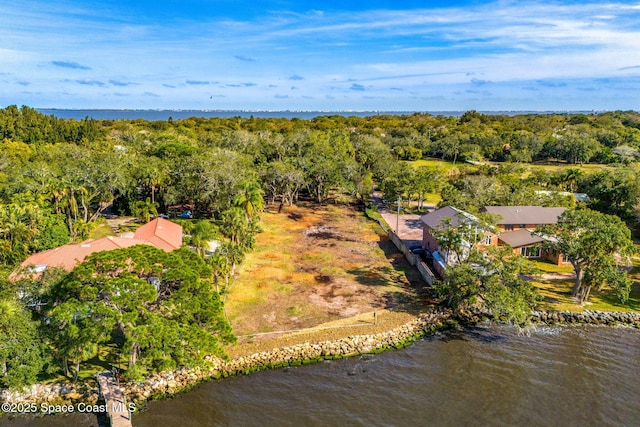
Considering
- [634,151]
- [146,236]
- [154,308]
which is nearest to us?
[154,308]

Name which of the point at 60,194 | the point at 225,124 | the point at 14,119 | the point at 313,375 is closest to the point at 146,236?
the point at 60,194

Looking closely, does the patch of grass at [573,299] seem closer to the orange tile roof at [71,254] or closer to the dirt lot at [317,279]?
the dirt lot at [317,279]

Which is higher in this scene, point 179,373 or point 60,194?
point 60,194

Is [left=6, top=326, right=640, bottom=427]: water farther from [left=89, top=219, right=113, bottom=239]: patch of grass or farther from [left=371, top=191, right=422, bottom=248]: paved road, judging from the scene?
[left=89, top=219, right=113, bottom=239]: patch of grass

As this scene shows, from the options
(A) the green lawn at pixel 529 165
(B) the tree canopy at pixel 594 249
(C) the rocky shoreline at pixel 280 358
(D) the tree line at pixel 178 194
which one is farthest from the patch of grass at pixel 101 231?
(A) the green lawn at pixel 529 165

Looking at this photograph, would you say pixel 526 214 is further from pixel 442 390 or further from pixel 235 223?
pixel 235 223

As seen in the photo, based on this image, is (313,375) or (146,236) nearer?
(313,375)

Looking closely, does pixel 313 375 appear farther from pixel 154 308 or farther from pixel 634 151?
pixel 634 151

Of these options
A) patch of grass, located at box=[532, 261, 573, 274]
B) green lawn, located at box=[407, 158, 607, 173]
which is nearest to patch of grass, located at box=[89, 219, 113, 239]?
patch of grass, located at box=[532, 261, 573, 274]
